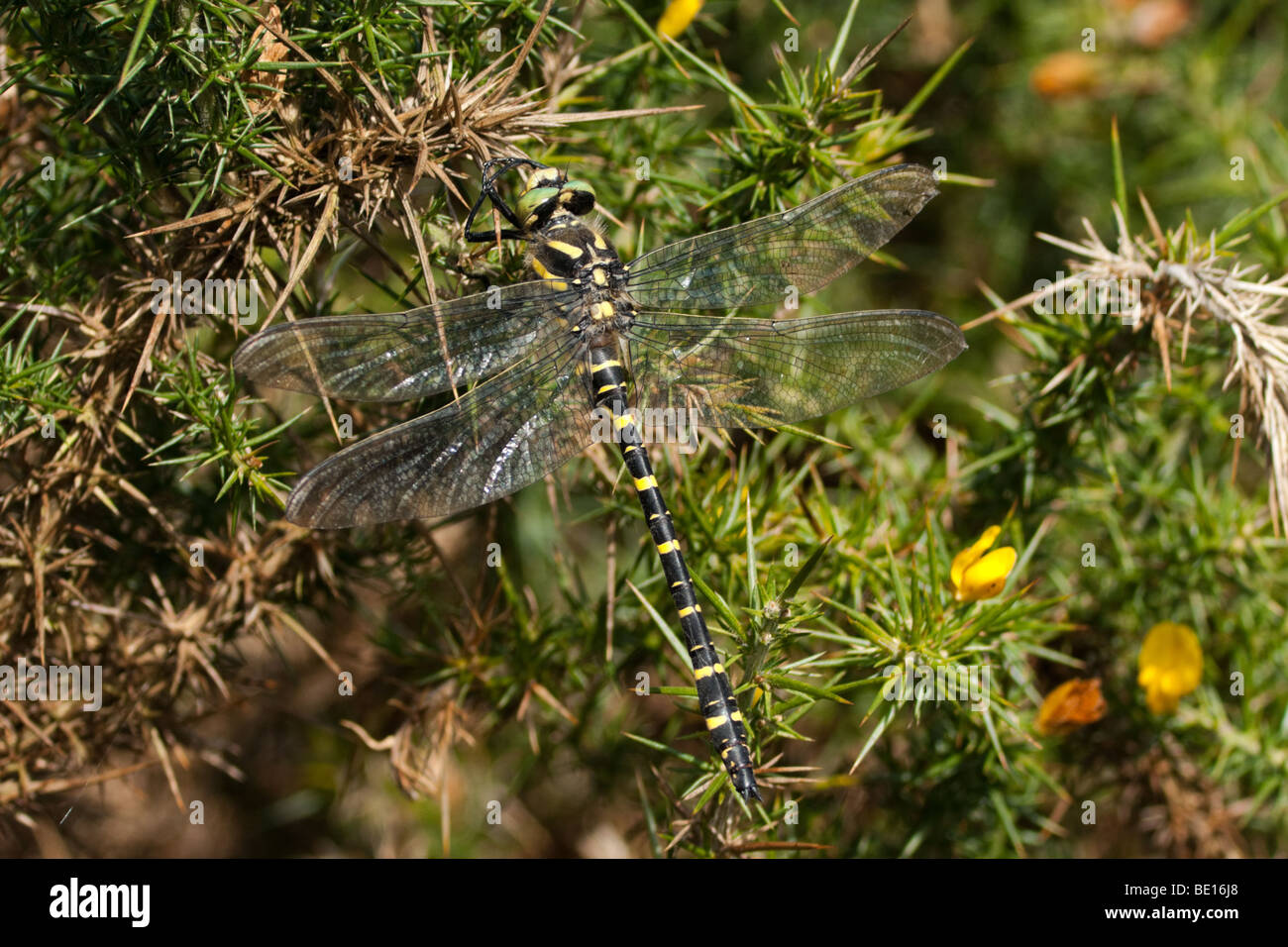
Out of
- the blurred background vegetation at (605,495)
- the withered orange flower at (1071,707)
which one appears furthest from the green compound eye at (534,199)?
the withered orange flower at (1071,707)

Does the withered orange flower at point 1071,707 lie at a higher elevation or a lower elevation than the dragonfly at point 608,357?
lower

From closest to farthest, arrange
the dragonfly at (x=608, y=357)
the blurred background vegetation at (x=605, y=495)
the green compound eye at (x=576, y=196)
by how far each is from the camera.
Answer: the blurred background vegetation at (x=605, y=495) < the dragonfly at (x=608, y=357) < the green compound eye at (x=576, y=196)

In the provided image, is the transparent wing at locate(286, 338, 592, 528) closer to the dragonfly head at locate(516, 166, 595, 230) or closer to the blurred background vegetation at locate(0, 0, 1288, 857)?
the blurred background vegetation at locate(0, 0, 1288, 857)

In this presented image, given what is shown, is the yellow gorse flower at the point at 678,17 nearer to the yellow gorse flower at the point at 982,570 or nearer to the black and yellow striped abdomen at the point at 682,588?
the black and yellow striped abdomen at the point at 682,588

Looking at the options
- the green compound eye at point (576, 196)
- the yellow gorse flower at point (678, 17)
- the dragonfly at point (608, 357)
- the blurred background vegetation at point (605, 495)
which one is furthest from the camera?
the yellow gorse flower at point (678, 17)

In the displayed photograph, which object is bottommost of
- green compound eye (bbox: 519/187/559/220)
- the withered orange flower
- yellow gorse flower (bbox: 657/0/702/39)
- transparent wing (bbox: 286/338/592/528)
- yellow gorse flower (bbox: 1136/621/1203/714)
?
the withered orange flower

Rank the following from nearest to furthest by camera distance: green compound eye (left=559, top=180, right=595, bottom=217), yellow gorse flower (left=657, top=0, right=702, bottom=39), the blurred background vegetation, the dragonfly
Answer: the blurred background vegetation
the dragonfly
green compound eye (left=559, top=180, right=595, bottom=217)
yellow gorse flower (left=657, top=0, right=702, bottom=39)

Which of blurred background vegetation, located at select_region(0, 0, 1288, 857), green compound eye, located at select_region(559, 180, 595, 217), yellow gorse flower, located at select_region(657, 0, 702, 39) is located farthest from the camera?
yellow gorse flower, located at select_region(657, 0, 702, 39)

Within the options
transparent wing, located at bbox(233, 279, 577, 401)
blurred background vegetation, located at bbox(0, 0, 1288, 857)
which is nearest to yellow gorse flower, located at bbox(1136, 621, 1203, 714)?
blurred background vegetation, located at bbox(0, 0, 1288, 857)

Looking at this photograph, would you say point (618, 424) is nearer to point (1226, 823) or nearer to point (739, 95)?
point (739, 95)
